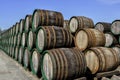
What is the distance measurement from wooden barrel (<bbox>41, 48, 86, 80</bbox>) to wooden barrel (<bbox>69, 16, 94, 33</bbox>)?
123 inches

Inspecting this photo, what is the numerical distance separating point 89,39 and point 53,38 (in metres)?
1.61

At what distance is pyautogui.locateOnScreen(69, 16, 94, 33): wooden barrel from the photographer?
430 inches

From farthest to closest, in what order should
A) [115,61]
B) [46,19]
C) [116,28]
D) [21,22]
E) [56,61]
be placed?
[21,22] → [116,28] → [46,19] → [115,61] → [56,61]

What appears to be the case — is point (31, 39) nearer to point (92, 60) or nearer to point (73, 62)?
point (92, 60)

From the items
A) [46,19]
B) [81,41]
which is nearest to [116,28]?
[81,41]

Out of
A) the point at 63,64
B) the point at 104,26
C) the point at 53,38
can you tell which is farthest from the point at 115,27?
the point at 63,64

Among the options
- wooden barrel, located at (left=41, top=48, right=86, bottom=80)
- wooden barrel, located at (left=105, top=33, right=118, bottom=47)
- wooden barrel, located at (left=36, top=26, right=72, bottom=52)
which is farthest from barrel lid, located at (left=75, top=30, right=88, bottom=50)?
wooden barrel, located at (left=105, top=33, right=118, bottom=47)

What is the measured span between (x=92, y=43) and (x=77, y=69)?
6.29ft

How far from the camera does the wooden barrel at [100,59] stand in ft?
27.8

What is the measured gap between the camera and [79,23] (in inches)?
430

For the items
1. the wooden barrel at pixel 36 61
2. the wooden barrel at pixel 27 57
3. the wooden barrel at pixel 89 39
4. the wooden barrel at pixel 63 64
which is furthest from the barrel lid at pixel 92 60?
the wooden barrel at pixel 27 57

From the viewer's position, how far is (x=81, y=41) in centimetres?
953

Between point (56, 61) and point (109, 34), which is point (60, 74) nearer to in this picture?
point (56, 61)

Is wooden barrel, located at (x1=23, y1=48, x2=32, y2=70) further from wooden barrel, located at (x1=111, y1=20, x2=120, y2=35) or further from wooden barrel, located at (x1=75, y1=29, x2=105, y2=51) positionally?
wooden barrel, located at (x1=111, y1=20, x2=120, y2=35)
